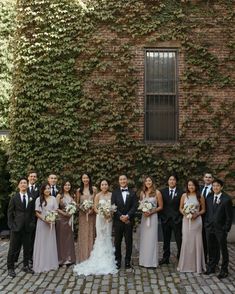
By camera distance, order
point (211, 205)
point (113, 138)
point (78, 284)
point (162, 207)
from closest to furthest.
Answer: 1. point (78, 284)
2. point (211, 205)
3. point (162, 207)
4. point (113, 138)

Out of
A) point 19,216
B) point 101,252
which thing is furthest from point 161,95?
point 19,216

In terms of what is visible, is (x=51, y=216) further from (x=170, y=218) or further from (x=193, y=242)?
(x=193, y=242)

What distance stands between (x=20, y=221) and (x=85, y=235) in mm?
1612

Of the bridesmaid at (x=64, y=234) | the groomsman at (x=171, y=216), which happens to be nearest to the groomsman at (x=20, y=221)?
the bridesmaid at (x=64, y=234)

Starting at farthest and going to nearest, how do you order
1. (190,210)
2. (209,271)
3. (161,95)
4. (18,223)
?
(161,95)
(190,210)
(18,223)
(209,271)

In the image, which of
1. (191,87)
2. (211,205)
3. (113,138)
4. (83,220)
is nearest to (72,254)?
(83,220)

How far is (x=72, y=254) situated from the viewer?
9219mm

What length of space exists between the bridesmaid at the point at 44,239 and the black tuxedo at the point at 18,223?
183 millimetres

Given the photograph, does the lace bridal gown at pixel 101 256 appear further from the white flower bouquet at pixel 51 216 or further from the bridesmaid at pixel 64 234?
the white flower bouquet at pixel 51 216

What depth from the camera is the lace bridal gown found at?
27.7ft

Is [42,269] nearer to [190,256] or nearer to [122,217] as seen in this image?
[122,217]

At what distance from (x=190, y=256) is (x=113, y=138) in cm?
498

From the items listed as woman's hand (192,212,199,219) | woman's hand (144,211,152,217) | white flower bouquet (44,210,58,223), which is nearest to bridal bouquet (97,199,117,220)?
woman's hand (144,211,152,217)

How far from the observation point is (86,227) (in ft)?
30.6
